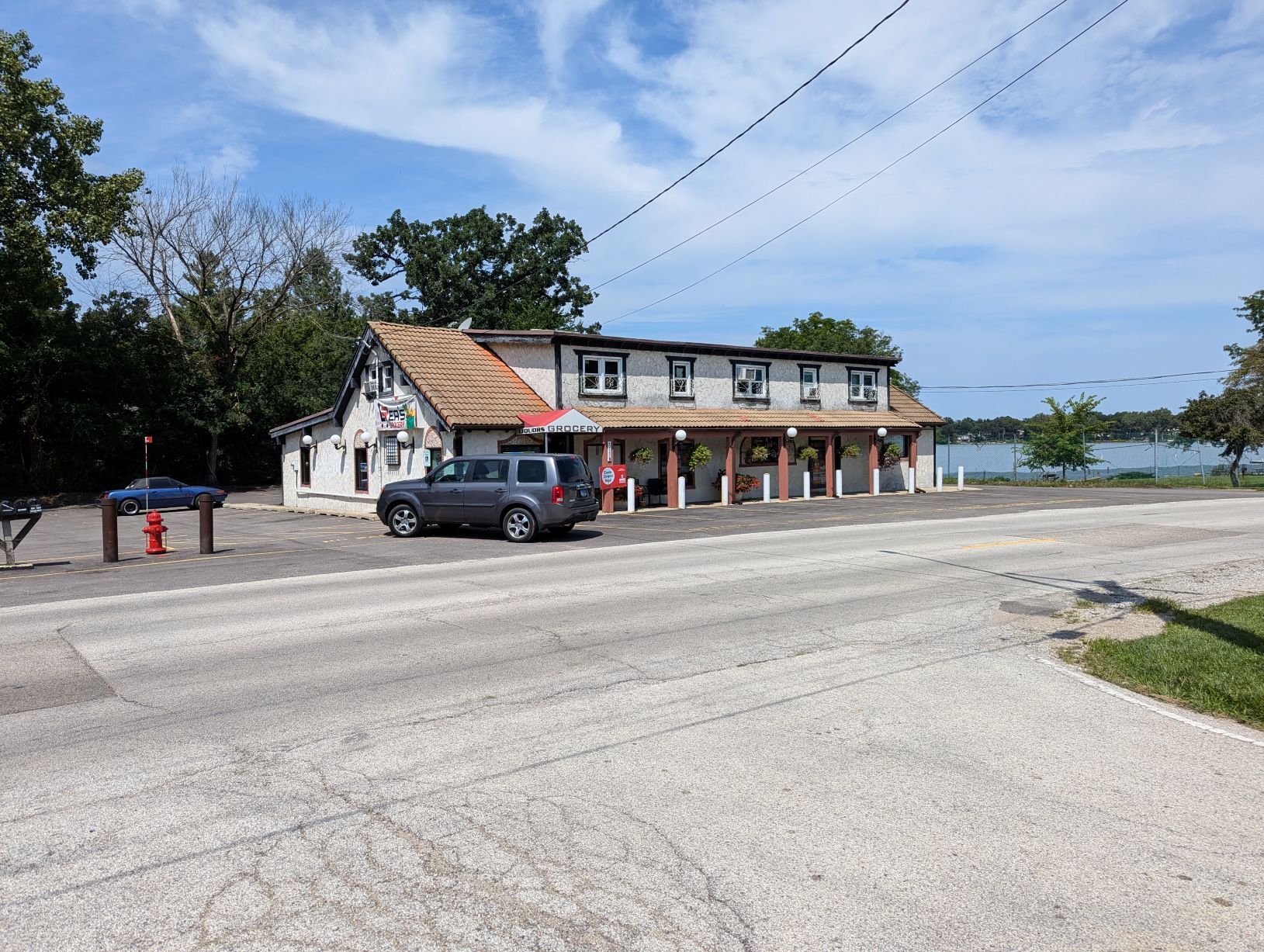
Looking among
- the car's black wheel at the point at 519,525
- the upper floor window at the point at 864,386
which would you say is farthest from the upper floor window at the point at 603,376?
the car's black wheel at the point at 519,525

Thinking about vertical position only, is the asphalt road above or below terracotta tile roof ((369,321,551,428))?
below

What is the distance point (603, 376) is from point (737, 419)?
5324 millimetres

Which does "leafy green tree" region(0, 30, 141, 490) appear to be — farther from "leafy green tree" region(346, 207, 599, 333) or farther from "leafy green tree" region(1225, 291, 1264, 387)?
"leafy green tree" region(1225, 291, 1264, 387)

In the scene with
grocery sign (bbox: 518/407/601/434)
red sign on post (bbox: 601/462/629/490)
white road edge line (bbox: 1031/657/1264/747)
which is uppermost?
Answer: grocery sign (bbox: 518/407/601/434)

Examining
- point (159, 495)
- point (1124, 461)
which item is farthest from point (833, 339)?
point (159, 495)

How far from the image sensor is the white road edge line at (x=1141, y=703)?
19.7 ft

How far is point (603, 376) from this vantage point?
31.1m

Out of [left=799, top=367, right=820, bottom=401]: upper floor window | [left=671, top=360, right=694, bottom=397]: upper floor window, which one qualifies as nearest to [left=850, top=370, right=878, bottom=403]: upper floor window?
[left=799, top=367, right=820, bottom=401]: upper floor window

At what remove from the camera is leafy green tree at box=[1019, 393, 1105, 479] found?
46.2m

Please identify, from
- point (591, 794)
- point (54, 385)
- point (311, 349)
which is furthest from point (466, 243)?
point (591, 794)

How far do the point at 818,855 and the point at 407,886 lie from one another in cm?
180

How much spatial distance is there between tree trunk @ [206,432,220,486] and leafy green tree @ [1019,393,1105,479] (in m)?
42.6

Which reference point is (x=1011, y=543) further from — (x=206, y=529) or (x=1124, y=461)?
(x=1124, y=461)

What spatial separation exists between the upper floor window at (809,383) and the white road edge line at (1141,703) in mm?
29332
